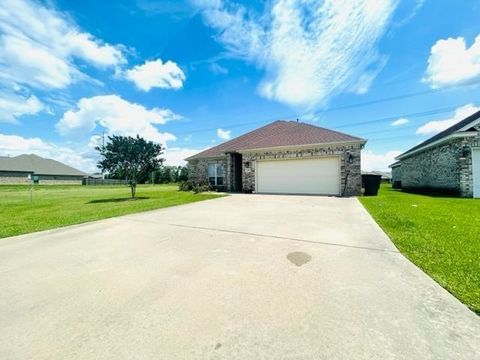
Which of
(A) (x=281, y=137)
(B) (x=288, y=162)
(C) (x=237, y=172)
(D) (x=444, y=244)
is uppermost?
(A) (x=281, y=137)

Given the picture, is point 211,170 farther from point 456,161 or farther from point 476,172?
point 476,172

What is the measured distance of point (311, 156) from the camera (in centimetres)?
1395

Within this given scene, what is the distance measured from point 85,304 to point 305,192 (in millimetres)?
13046

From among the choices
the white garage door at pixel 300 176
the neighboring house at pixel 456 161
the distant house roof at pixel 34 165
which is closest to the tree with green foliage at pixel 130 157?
the white garage door at pixel 300 176

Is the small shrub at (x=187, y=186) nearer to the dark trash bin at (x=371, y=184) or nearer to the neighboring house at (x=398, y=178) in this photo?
the dark trash bin at (x=371, y=184)

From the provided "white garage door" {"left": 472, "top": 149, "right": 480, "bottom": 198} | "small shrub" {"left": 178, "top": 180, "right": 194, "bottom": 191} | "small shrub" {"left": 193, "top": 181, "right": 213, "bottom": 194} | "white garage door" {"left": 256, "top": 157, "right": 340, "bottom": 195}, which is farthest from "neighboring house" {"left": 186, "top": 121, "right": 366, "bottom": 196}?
"white garage door" {"left": 472, "top": 149, "right": 480, "bottom": 198}

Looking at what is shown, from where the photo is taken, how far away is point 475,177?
37.2 ft

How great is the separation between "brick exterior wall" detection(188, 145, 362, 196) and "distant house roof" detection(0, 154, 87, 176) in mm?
50953

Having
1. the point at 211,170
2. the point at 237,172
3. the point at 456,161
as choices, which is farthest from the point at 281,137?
the point at 456,161

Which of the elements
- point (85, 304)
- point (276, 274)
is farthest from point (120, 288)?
point (276, 274)

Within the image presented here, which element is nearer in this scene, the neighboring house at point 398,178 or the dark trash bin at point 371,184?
the dark trash bin at point 371,184

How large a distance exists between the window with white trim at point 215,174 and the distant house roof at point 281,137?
3.08ft

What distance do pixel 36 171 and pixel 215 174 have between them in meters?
52.2

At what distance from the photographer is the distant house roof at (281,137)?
46.0ft
